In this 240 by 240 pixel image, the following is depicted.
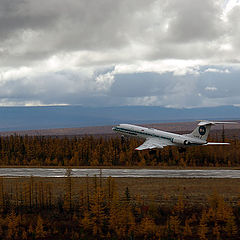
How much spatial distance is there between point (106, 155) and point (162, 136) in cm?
1076

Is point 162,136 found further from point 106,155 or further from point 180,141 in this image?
point 106,155

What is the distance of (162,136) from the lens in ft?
244

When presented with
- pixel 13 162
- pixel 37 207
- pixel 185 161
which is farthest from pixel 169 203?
pixel 13 162

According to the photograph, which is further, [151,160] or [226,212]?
[151,160]

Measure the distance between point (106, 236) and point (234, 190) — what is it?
16.8 metres

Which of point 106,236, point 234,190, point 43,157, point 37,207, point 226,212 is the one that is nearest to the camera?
point 106,236

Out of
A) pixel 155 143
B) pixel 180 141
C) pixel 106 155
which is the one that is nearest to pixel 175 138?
pixel 180 141

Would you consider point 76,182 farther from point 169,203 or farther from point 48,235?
point 48,235

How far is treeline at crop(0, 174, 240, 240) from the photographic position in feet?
80.9

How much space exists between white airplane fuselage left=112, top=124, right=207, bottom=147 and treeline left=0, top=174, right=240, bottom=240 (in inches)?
1542

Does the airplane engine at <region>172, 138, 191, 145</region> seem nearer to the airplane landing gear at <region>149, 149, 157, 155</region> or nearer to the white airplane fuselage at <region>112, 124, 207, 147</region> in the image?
the white airplane fuselage at <region>112, 124, 207, 147</region>

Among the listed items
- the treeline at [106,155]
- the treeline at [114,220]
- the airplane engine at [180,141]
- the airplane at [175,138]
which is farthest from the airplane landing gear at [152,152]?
the treeline at [114,220]

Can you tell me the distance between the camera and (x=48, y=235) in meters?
25.3

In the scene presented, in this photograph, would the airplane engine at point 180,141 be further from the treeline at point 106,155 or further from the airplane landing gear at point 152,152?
the airplane landing gear at point 152,152
